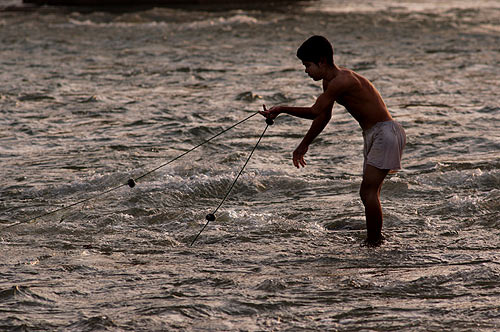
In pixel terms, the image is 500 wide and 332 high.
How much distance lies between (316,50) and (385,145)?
91cm

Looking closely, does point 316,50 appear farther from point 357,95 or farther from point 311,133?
point 311,133

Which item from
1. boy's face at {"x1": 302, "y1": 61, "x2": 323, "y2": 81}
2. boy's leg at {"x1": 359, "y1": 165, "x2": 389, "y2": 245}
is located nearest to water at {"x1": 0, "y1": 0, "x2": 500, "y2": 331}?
boy's leg at {"x1": 359, "y1": 165, "x2": 389, "y2": 245}

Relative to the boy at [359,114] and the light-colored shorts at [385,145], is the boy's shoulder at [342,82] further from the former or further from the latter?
the light-colored shorts at [385,145]

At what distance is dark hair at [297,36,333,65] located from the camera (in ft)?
20.9

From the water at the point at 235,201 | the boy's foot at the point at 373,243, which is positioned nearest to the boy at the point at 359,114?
the boy's foot at the point at 373,243

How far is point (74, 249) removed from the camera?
23.1 ft

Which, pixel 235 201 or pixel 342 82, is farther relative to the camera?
pixel 235 201

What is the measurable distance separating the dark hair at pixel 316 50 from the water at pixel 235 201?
5.07 ft

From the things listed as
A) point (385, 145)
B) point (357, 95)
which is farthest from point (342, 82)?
point (385, 145)

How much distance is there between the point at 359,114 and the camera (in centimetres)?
669

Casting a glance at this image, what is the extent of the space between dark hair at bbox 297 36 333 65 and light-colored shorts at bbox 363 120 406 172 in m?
0.66

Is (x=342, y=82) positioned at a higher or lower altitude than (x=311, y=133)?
higher

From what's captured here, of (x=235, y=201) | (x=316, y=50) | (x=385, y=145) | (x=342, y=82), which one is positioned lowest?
(x=235, y=201)

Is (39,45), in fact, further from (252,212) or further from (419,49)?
(252,212)
